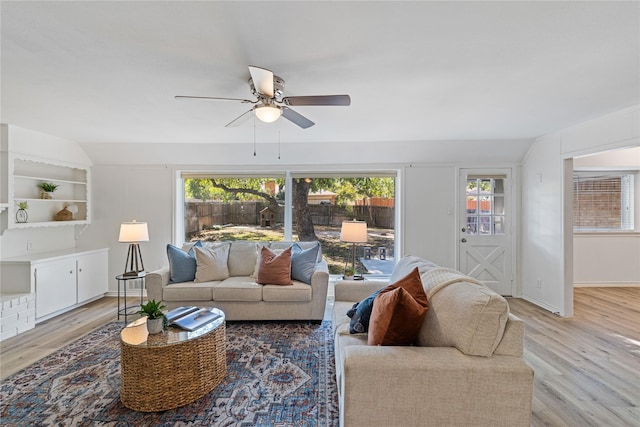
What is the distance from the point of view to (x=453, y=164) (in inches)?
180

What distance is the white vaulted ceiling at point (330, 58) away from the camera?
1.57 meters

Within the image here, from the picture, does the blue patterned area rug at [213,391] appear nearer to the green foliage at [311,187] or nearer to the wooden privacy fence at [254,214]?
the wooden privacy fence at [254,214]

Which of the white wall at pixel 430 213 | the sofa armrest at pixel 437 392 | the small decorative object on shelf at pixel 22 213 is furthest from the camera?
the white wall at pixel 430 213

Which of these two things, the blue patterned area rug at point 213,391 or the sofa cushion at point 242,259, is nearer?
the blue patterned area rug at point 213,391

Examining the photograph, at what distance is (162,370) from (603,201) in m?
6.97

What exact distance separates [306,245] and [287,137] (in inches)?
59.4

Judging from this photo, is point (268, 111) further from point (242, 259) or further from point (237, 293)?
point (242, 259)

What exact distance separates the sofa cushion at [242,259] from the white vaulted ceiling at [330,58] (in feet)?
5.50

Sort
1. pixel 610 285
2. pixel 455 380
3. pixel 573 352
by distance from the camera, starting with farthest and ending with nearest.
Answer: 1. pixel 610 285
2. pixel 573 352
3. pixel 455 380

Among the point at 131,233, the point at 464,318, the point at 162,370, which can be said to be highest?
the point at 131,233

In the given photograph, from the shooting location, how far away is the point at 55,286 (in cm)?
370

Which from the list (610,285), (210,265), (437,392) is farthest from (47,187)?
(610,285)

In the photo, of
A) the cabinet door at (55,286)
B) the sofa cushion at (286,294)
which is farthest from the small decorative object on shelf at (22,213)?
the sofa cushion at (286,294)

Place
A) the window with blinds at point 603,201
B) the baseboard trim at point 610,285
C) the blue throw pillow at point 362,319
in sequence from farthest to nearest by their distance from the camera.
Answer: the window with blinds at point 603,201
the baseboard trim at point 610,285
the blue throw pillow at point 362,319
